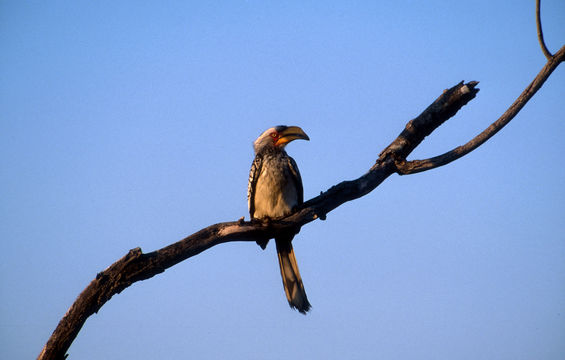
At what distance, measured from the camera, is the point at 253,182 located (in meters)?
→ 6.45

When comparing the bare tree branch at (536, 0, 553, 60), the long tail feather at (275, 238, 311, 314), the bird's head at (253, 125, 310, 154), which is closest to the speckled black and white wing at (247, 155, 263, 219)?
the bird's head at (253, 125, 310, 154)

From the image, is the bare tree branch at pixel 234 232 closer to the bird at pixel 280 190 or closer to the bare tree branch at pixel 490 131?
the bare tree branch at pixel 490 131

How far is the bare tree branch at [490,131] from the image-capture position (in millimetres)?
4969

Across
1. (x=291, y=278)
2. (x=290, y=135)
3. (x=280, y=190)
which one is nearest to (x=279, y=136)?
(x=290, y=135)

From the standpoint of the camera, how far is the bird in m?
5.98

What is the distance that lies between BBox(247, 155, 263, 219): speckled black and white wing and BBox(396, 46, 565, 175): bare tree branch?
192cm

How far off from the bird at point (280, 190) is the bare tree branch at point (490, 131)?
4.99 feet

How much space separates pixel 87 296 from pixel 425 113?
13.1 ft

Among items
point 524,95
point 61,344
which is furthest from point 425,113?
point 61,344

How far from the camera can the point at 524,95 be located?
16.6 feet

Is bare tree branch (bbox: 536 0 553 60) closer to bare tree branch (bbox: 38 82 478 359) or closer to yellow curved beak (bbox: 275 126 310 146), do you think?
bare tree branch (bbox: 38 82 478 359)

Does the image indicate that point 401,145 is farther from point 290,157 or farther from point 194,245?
point 194,245

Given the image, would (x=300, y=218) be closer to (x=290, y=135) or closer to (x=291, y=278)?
(x=291, y=278)

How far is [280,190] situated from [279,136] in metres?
0.91
